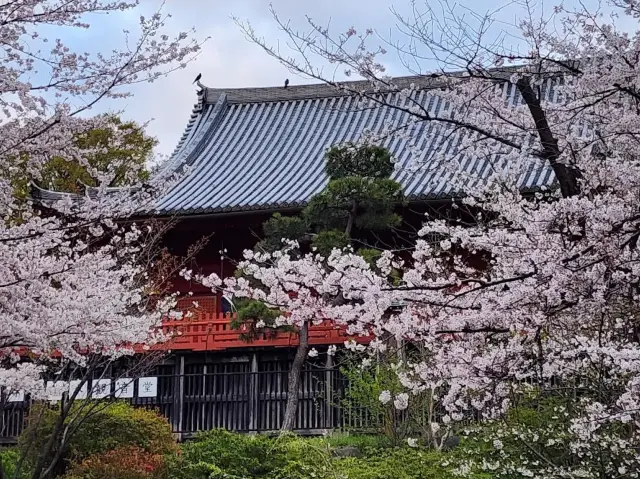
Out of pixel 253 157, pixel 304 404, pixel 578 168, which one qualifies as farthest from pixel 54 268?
pixel 253 157

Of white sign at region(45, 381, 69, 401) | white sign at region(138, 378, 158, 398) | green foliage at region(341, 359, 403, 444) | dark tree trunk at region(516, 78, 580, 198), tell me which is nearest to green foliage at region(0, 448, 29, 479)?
white sign at region(138, 378, 158, 398)

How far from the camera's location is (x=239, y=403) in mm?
11875

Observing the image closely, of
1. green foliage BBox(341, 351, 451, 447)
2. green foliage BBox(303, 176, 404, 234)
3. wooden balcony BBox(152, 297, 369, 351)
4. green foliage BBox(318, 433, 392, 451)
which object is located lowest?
green foliage BBox(318, 433, 392, 451)

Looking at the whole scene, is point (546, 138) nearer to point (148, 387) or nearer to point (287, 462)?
point (287, 462)

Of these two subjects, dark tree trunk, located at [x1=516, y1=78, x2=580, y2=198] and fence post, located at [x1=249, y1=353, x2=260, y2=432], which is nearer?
dark tree trunk, located at [x1=516, y1=78, x2=580, y2=198]

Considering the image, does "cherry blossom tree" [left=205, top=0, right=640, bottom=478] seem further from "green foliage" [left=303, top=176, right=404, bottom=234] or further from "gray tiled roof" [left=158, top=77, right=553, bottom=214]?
"gray tiled roof" [left=158, top=77, right=553, bottom=214]

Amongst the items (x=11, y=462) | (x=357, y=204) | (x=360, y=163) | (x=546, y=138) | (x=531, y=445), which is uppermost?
(x=360, y=163)

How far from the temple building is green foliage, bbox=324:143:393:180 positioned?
0.36 meters

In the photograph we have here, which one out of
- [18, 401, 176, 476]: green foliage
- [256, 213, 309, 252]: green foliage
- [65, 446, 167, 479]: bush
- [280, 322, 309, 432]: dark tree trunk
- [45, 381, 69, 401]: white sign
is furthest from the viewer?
[256, 213, 309, 252]: green foliage

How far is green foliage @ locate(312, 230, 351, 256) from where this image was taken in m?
11.1

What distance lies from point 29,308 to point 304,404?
5.38m

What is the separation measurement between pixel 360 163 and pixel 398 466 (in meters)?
4.98

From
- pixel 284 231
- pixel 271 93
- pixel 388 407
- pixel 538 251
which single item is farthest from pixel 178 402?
pixel 271 93

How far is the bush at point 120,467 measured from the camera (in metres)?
8.77
